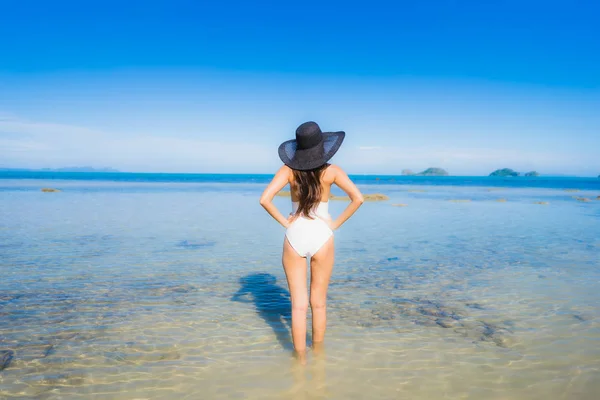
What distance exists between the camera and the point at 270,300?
9125 mm

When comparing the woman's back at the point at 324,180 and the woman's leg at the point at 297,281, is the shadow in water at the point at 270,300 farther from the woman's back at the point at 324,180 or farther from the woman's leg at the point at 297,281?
the woman's back at the point at 324,180

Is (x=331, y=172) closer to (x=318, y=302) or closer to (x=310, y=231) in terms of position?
(x=310, y=231)

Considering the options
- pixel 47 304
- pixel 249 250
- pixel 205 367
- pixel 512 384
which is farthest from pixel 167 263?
pixel 512 384

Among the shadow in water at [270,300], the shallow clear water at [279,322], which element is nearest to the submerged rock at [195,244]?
the shallow clear water at [279,322]

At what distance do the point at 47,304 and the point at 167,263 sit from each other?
413cm

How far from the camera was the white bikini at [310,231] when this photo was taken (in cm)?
562

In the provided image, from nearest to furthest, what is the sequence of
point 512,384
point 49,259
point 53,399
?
1. point 53,399
2. point 512,384
3. point 49,259

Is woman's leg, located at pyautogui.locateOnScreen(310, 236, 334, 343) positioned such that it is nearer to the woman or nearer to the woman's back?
the woman

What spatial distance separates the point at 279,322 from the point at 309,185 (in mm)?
3566

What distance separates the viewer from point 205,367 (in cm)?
Answer: 603

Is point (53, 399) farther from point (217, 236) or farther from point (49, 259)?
point (217, 236)

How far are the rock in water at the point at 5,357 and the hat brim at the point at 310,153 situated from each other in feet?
16.8

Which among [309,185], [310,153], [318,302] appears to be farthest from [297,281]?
[310,153]

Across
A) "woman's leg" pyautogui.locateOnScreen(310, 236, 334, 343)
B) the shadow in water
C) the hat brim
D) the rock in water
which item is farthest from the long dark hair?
the rock in water
